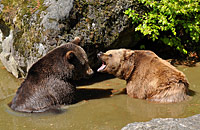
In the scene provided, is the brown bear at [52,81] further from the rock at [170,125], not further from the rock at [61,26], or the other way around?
the rock at [170,125]

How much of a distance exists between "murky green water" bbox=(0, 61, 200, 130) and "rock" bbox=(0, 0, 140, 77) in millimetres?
1369

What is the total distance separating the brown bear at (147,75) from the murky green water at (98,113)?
0.25 metres

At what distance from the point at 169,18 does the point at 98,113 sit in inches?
183

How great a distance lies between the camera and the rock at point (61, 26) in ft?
28.5

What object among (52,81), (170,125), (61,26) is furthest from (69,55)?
(170,125)

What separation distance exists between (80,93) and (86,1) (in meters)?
2.84

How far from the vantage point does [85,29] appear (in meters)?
8.89

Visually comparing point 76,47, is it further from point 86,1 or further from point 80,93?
point 86,1

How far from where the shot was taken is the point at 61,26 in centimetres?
868

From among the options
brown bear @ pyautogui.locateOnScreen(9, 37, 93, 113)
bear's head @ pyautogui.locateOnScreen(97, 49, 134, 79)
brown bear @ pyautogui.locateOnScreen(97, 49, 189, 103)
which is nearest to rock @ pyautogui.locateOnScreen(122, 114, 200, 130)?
brown bear @ pyautogui.locateOnScreen(97, 49, 189, 103)

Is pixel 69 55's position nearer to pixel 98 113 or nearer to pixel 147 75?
pixel 98 113

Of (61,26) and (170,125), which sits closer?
(170,125)

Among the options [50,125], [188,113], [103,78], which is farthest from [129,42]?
[50,125]

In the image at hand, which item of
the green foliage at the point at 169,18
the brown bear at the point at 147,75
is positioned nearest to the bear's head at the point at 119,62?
the brown bear at the point at 147,75
